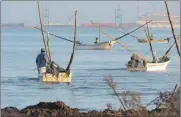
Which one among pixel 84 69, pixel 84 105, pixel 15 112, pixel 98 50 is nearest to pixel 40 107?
pixel 15 112

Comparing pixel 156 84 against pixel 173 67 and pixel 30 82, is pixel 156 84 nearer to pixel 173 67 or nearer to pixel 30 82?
pixel 30 82

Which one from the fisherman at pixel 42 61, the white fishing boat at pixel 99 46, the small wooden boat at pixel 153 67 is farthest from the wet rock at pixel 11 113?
the white fishing boat at pixel 99 46

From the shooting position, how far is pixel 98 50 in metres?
59.6

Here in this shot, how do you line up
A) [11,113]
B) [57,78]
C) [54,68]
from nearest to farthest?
1. [11,113]
2. [54,68]
3. [57,78]

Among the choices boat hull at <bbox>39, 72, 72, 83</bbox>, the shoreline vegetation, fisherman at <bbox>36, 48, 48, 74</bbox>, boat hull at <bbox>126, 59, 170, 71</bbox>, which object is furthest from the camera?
boat hull at <bbox>126, 59, 170, 71</bbox>

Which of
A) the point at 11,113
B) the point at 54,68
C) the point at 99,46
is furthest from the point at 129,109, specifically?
the point at 99,46

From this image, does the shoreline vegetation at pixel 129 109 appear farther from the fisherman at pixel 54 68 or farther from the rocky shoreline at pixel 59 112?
the fisherman at pixel 54 68

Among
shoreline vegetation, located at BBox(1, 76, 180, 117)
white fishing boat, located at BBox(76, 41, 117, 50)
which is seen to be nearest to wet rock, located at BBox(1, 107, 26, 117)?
shoreline vegetation, located at BBox(1, 76, 180, 117)

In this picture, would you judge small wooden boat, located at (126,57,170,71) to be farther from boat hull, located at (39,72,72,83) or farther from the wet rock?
the wet rock

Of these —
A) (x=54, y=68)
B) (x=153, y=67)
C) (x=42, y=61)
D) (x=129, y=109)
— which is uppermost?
(x=42, y=61)

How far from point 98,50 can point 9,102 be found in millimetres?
39792

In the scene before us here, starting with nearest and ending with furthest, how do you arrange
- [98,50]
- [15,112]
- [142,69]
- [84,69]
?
[15,112] → [142,69] → [84,69] → [98,50]

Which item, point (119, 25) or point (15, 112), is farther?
point (119, 25)

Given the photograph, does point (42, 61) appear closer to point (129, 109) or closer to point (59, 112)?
point (59, 112)
